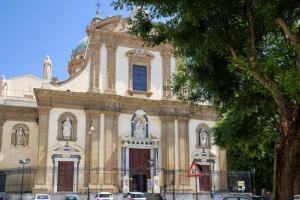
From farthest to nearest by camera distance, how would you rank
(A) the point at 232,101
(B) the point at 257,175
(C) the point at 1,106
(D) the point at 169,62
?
(B) the point at 257,175 → (D) the point at 169,62 → (C) the point at 1,106 → (A) the point at 232,101

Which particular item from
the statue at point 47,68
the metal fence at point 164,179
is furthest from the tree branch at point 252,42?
the statue at point 47,68

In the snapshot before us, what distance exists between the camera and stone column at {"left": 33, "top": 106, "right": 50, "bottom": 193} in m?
31.3

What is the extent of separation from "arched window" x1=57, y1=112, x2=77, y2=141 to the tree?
20.8m

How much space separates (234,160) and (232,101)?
29879 millimetres

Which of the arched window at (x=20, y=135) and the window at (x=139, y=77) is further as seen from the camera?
the window at (x=139, y=77)

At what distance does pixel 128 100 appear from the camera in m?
35.3

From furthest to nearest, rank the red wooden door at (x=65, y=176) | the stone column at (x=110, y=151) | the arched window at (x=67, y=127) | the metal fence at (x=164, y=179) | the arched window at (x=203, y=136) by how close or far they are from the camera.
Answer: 1. the arched window at (x=203, y=136)
2. the arched window at (x=67, y=127)
3. the stone column at (x=110, y=151)
4. the metal fence at (x=164, y=179)
5. the red wooden door at (x=65, y=176)

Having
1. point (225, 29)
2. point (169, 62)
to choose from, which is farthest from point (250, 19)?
point (169, 62)

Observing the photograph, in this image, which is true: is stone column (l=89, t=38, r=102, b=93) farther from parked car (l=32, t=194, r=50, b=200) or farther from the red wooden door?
parked car (l=32, t=194, r=50, b=200)

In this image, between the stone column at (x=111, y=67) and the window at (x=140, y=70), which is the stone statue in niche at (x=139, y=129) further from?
the stone column at (x=111, y=67)

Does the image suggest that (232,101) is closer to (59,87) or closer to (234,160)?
(59,87)

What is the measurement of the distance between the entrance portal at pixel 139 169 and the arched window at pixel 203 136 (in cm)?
476

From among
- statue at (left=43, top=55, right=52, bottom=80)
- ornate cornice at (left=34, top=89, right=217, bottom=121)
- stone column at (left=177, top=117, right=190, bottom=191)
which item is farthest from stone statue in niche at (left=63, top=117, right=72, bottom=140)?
statue at (left=43, top=55, right=52, bottom=80)

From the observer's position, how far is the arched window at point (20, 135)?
35375 millimetres
